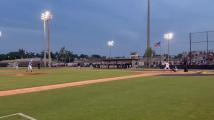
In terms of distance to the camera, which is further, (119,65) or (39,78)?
(119,65)

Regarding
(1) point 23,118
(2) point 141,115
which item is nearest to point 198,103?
(2) point 141,115

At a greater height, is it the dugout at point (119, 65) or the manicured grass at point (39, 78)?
the dugout at point (119, 65)

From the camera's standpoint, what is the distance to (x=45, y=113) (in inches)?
419

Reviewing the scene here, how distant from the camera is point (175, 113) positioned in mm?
9953

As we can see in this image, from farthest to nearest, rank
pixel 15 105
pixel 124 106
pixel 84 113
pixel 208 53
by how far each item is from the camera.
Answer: pixel 208 53 → pixel 15 105 → pixel 124 106 → pixel 84 113

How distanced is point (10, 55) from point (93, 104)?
557ft

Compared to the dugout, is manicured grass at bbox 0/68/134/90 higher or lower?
lower

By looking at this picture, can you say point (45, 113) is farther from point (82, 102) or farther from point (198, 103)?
point (198, 103)

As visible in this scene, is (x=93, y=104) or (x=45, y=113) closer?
(x=45, y=113)

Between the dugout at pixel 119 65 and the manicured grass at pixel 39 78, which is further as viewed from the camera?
the dugout at pixel 119 65

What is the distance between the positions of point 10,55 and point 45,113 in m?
171

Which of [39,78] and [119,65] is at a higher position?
[119,65]

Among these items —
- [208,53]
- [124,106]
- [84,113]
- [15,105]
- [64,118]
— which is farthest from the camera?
[208,53]

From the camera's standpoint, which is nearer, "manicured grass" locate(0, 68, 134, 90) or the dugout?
"manicured grass" locate(0, 68, 134, 90)
